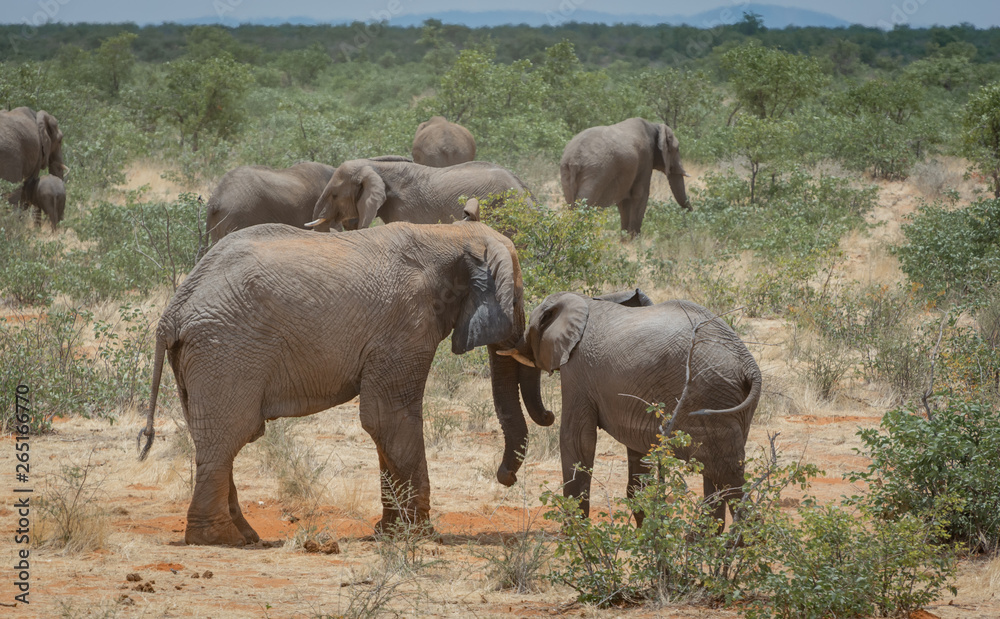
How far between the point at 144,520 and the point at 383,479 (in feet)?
5.11

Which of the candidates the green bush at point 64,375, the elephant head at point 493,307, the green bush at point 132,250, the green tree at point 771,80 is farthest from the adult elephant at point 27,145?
the green tree at point 771,80

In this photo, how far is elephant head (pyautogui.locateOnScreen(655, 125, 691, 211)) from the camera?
16875 mm

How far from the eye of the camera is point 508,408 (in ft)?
23.0

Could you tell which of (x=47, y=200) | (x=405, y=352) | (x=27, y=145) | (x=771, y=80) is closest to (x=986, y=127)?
(x=771, y=80)

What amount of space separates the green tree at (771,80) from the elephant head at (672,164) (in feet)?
21.0

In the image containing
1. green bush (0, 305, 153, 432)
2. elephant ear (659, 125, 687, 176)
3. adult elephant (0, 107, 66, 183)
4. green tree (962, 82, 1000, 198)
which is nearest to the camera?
green bush (0, 305, 153, 432)

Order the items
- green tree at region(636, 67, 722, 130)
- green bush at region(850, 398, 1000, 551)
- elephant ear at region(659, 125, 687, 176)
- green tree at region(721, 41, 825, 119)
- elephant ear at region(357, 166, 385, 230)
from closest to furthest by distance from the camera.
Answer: green bush at region(850, 398, 1000, 551) → elephant ear at region(357, 166, 385, 230) → elephant ear at region(659, 125, 687, 176) → green tree at region(721, 41, 825, 119) → green tree at region(636, 67, 722, 130)

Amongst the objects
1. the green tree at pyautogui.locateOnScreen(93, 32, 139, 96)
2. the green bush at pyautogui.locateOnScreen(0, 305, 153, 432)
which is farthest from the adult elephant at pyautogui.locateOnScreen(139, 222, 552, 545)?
the green tree at pyautogui.locateOnScreen(93, 32, 139, 96)

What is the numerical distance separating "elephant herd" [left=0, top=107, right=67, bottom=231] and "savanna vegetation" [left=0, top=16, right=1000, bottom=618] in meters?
0.97

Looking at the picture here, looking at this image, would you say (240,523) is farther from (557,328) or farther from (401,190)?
(401,190)

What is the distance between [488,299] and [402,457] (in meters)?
1.08

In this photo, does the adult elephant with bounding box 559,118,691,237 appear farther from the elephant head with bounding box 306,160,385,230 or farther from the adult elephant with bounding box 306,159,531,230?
the elephant head with bounding box 306,160,385,230

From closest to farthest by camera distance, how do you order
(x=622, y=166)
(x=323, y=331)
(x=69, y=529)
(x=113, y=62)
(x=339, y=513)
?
(x=69, y=529)
(x=323, y=331)
(x=339, y=513)
(x=622, y=166)
(x=113, y=62)

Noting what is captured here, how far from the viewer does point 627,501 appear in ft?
16.7
